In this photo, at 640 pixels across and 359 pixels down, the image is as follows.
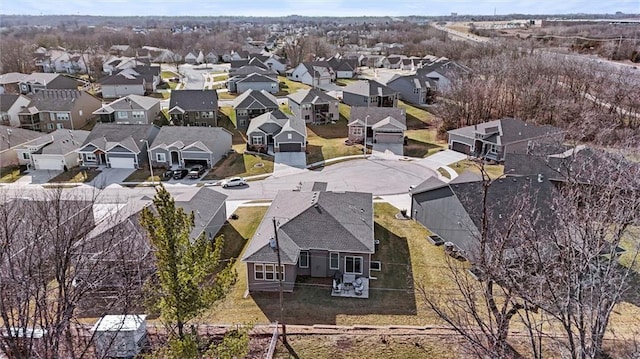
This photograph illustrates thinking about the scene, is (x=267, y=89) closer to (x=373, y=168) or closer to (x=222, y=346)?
(x=373, y=168)

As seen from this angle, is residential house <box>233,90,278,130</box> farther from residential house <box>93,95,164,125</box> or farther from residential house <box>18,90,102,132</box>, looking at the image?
residential house <box>18,90,102,132</box>

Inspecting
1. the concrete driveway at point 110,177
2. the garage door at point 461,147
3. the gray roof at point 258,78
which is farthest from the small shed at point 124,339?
the gray roof at point 258,78

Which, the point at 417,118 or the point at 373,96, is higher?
the point at 373,96

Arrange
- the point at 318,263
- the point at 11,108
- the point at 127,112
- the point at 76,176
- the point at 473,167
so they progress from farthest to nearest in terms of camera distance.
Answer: the point at 11,108
the point at 127,112
the point at 473,167
the point at 76,176
the point at 318,263

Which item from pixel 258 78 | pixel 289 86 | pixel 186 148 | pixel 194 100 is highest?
pixel 258 78

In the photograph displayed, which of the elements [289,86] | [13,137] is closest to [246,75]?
[289,86]

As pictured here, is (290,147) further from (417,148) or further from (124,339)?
(124,339)
